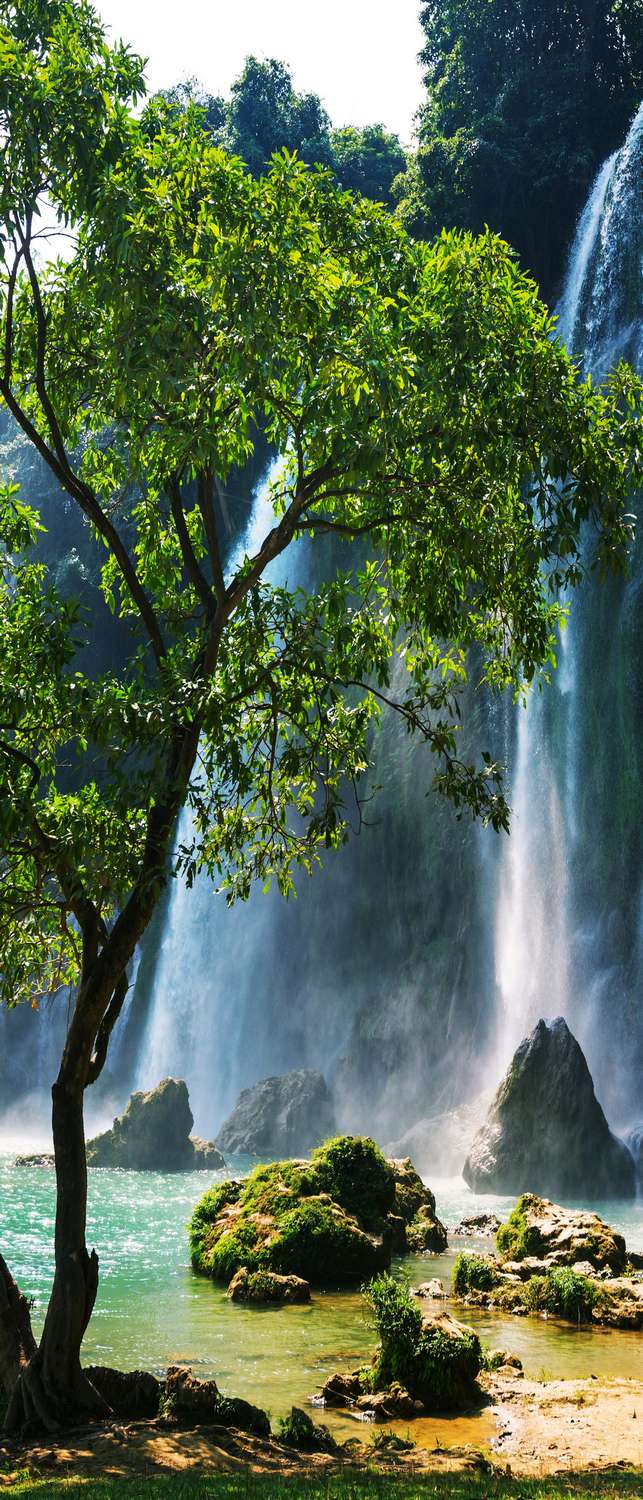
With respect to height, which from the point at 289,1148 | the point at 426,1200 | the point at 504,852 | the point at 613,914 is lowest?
the point at 426,1200

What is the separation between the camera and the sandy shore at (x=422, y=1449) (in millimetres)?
7023

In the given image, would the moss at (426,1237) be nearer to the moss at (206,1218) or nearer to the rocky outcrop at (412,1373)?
the moss at (206,1218)

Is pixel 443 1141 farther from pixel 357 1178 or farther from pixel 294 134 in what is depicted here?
pixel 294 134

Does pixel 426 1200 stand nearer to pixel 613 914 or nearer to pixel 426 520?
pixel 426 520

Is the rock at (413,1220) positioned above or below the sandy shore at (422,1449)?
above

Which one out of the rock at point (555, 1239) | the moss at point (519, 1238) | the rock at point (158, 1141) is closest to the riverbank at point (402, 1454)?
the rock at point (555, 1239)

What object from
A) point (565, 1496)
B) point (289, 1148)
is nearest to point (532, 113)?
point (289, 1148)

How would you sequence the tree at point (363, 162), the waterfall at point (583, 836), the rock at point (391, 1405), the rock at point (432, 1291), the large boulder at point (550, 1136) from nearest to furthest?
1. the rock at point (391, 1405)
2. the rock at point (432, 1291)
3. the large boulder at point (550, 1136)
4. the waterfall at point (583, 836)
5. the tree at point (363, 162)

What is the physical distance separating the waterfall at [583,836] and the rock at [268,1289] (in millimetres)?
16095

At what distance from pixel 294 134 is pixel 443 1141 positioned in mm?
47882

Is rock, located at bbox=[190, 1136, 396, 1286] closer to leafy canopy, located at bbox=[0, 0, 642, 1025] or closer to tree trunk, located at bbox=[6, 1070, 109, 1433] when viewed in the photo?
leafy canopy, located at bbox=[0, 0, 642, 1025]

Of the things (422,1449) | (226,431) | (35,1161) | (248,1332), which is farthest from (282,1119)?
(226,431)

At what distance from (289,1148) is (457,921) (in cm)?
814

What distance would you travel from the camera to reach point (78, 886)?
8203 millimetres
